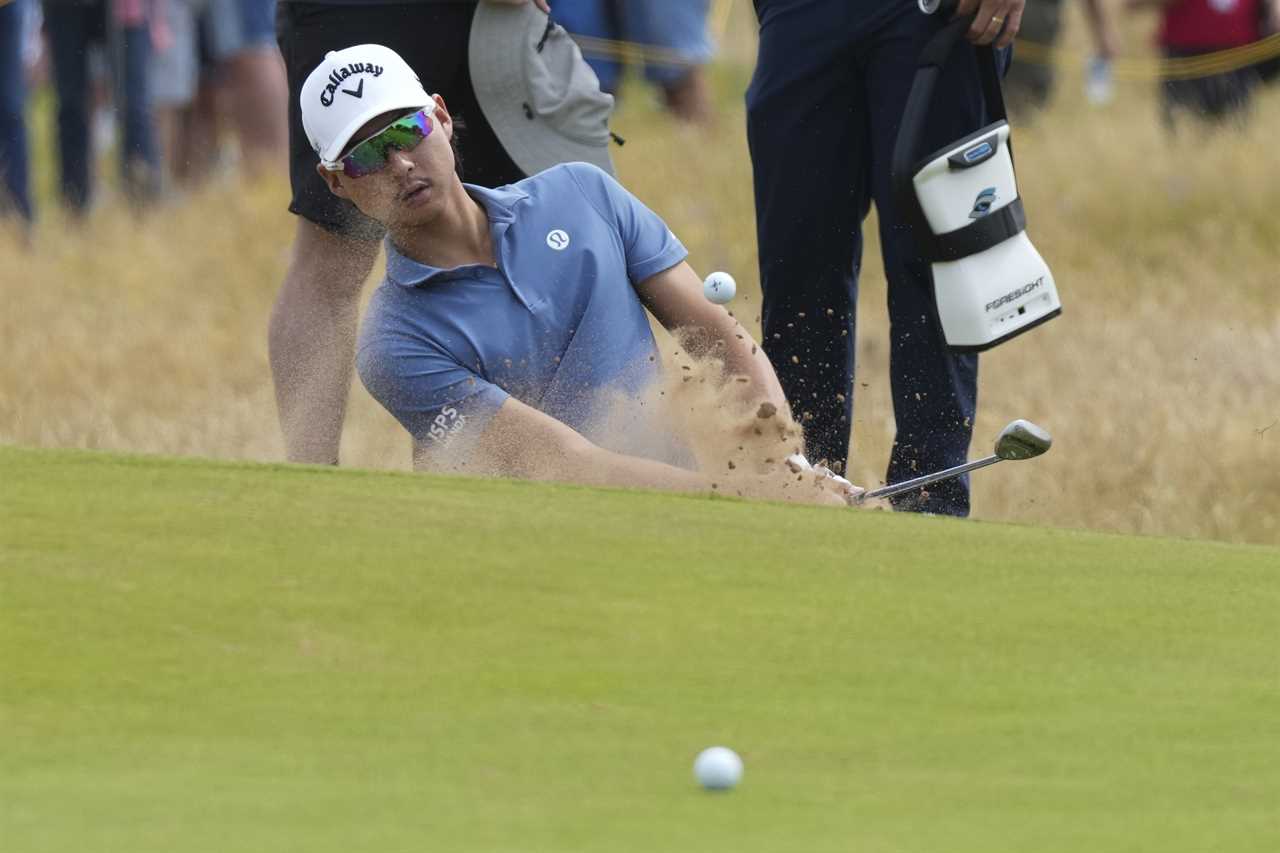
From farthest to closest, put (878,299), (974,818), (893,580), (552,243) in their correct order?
(878,299), (552,243), (893,580), (974,818)

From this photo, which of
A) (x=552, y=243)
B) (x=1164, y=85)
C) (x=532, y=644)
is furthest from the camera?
(x=1164, y=85)

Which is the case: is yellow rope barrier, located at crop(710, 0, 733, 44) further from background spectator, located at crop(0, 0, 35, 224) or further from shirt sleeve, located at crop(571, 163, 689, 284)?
shirt sleeve, located at crop(571, 163, 689, 284)

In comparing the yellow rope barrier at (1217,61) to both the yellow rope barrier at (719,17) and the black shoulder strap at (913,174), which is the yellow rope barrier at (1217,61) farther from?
the yellow rope barrier at (719,17)

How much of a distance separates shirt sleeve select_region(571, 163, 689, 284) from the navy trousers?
1.59 feet

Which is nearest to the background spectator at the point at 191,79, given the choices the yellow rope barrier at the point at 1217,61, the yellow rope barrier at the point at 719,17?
the yellow rope barrier at the point at 1217,61

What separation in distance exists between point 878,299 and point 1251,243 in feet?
5.06

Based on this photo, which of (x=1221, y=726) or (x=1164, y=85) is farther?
(x=1164, y=85)

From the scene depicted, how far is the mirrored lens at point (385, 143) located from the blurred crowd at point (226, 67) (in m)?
5.73

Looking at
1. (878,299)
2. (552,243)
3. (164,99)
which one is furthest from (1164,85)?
(552,243)

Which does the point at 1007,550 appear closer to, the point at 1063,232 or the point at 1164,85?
the point at 1063,232

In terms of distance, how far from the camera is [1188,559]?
409cm

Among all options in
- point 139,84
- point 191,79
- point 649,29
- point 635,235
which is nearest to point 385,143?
point 635,235

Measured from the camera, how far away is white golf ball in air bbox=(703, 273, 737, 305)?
4.99 metres

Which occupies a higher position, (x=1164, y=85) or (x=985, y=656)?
(x=985, y=656)
